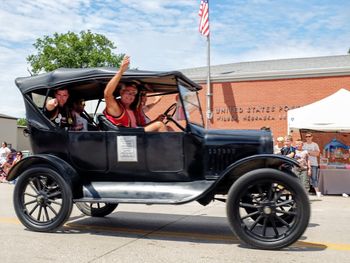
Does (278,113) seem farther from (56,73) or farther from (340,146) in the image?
(56,73)

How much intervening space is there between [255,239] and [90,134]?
2.42 meters

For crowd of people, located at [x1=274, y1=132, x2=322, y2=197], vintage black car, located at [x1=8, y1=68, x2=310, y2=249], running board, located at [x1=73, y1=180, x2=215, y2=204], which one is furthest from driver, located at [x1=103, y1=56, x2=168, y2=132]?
crowd of people, located at [x1=274, y1=132, x2=322, y2=197]

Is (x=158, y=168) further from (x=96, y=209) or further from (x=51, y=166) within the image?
(x=96, y=209)

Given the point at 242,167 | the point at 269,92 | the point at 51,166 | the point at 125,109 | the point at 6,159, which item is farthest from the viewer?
the point at 269,92

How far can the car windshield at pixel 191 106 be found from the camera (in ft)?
18.6

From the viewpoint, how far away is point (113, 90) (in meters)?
5.50

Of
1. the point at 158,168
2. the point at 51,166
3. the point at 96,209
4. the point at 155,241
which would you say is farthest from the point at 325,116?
the point at 51,166

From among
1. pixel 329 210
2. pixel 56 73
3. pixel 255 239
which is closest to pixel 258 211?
pixel 255 239

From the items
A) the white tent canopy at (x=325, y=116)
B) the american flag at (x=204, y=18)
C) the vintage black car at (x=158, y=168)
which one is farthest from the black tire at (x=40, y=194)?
the american flag at (x=204, y=18)

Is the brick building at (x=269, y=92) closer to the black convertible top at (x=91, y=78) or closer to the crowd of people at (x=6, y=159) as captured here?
the crowd of people at (x=6, y=159)

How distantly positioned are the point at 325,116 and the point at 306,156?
1766mm

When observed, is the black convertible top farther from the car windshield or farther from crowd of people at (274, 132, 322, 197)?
crowd of people at (274, 132, 322, 197)

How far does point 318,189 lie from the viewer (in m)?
11.4

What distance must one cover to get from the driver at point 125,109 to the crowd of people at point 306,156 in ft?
17.7
